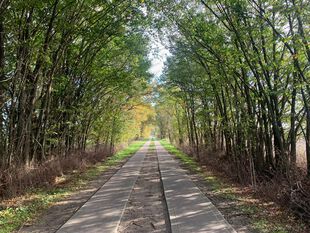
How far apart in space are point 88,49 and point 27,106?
3800mm

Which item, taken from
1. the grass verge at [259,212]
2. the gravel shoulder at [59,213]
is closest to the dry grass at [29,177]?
the gravel shoulder at [59,213]

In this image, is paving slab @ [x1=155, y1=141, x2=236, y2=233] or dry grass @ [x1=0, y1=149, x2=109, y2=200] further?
dry grass @ [x1=0, y1=149, x2=109, y2=200]

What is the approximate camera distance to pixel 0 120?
848 centimetres

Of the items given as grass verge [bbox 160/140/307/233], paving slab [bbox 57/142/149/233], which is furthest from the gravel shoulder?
grass verge [bbox 160/140/307/233]

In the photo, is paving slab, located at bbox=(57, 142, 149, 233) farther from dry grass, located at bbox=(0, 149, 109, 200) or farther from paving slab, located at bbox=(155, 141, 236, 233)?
dry grass, located at bbox=(0, 149, 109, 200)

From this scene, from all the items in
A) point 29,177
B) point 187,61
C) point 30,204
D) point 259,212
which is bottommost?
point 259,212

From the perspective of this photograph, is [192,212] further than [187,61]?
No

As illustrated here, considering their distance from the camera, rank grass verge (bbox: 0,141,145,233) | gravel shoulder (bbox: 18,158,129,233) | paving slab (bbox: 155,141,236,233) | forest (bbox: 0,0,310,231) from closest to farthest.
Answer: paving slab (bbox: 155,141,236,233)
gravel shoulder (bbox: 18,158,129,233)
grass verge (bbox: 0,141,145,233)
forest (bbox: 0,0,310,231)

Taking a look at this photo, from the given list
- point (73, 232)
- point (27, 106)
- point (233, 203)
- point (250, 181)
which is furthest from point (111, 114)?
point (73, 232)

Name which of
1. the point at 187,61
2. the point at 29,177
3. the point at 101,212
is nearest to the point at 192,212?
the point at 101,212

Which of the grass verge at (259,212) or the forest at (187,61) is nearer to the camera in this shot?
the grass verge at (259,212)

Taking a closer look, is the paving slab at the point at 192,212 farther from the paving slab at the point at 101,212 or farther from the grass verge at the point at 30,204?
the grass verge at the point at 30,204

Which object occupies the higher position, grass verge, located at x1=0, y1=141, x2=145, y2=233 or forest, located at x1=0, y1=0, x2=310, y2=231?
forest, located at x1=0, y1=0, x2=310, y2=231

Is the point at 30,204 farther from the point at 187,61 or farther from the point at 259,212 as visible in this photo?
the point at 187,61
